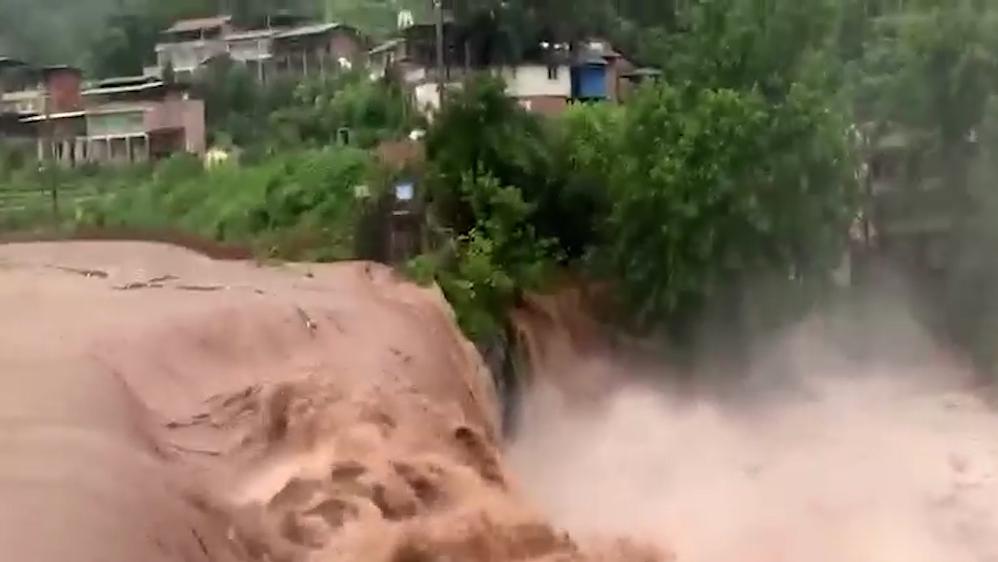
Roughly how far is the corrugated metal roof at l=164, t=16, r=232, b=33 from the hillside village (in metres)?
0.01

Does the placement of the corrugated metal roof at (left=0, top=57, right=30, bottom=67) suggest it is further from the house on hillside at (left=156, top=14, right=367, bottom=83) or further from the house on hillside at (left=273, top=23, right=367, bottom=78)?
the house on hillside at (left=273, top=23, right=367, bottom=78)

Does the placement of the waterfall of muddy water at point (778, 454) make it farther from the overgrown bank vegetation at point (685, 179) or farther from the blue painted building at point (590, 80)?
the blue painted building at point (590, 80)

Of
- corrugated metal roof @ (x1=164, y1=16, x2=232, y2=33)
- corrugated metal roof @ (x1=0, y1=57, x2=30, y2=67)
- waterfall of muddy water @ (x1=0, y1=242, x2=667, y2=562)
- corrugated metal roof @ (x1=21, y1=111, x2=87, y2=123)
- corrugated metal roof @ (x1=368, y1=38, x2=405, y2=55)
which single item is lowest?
waterfall of muddy water @ (x1=0, y1=242, x2=667, y2=562)

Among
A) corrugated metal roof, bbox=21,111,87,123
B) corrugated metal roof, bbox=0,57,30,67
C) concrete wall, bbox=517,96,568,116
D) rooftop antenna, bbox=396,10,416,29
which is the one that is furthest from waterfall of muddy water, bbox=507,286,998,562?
corrugated metal roof, bbox=0,57,30,67

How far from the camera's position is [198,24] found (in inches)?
503

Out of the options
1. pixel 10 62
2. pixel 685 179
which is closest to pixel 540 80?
pixel 685 179

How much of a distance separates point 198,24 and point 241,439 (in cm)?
952

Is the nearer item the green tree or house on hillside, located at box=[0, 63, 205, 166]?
the green tree

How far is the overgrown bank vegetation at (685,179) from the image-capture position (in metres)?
9.45

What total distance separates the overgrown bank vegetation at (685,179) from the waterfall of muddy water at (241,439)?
3.22 meters

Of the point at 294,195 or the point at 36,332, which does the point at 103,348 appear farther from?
the point at 294,195

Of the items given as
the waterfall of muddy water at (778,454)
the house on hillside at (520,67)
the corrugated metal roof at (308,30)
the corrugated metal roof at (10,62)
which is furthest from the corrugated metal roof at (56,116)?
the waterfall of muddy water at (778,454)

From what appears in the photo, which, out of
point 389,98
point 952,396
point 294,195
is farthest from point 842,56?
point 294,195

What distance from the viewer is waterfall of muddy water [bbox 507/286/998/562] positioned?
746 cm
